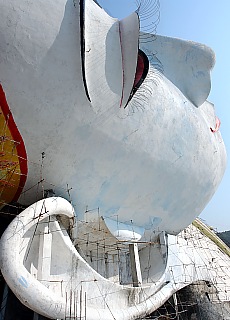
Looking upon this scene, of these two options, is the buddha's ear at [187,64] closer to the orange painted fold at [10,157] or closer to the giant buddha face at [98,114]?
the giant buddha face at [98,114]

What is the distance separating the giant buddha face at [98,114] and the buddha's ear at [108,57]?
17 millimetres

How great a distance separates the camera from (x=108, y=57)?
566 cm

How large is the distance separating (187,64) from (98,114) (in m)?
3.43

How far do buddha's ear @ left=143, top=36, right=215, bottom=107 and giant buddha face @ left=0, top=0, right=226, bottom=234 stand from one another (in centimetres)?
2

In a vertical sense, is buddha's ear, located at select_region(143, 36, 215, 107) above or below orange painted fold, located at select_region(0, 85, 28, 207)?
above

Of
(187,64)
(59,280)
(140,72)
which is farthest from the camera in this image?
(187,64)

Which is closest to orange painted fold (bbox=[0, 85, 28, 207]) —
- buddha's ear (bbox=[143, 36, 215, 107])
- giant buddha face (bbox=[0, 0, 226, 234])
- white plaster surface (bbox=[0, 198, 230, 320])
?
giant buddha face (bbox=[0, 0, 226, 234])

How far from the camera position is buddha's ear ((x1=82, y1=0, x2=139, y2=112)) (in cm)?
537

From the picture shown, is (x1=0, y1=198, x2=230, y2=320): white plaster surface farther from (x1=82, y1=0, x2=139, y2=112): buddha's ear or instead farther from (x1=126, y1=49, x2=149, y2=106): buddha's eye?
(x1=126, y1=49, x2=149, y2=106): buddha's eye

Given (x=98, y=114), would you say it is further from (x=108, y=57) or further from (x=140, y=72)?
(x=140, y=72)

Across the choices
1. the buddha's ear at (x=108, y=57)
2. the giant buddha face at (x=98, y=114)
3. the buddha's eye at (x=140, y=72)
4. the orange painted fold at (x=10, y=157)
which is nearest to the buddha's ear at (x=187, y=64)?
the giant buddha face at (x=98, y=114)

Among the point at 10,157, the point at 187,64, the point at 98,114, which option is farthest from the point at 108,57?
the point at 187,64

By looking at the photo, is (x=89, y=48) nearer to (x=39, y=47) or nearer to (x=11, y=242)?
(x=39, y=47)

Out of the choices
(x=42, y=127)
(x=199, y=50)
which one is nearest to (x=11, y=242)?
(x=42, y=127)
